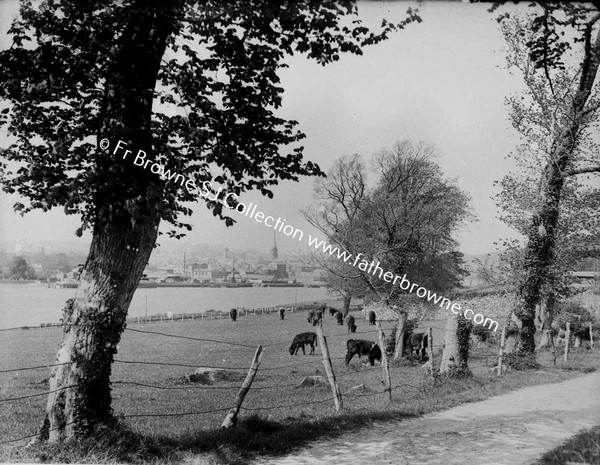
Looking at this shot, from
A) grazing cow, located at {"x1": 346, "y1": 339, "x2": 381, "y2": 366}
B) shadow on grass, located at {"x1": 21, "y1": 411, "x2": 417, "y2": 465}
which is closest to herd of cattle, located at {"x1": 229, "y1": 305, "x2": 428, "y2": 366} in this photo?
grazing cow, located at {"x1": 346, "y1": 339, "x2": 381, "y2": 366}

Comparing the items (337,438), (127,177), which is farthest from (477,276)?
(127,177)

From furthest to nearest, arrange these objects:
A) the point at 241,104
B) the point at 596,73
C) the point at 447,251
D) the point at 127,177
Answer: the point at 447,251 < the point at 596,73 < the point at 241,104 < the point at 127,177

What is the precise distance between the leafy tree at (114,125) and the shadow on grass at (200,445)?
229 millimetres

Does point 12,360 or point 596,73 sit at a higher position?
point 596,73

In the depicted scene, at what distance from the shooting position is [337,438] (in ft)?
26.4

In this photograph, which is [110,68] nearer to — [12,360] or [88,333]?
[88,333]

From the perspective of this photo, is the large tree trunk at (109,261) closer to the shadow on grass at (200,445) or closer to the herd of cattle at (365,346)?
the shadow on grass at (200,445)

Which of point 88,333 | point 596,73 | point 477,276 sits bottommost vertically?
point 88,333

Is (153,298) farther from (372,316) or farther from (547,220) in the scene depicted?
(372,316)

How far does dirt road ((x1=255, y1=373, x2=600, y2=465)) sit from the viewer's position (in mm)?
7000

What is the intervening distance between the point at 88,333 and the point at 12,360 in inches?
753

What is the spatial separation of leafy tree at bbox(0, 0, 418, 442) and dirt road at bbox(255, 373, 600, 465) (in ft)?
8.74

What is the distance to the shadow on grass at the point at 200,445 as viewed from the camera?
636cm

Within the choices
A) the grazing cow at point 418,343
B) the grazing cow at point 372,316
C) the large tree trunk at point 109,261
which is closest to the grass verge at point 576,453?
the large tree trunk at point 109,261
